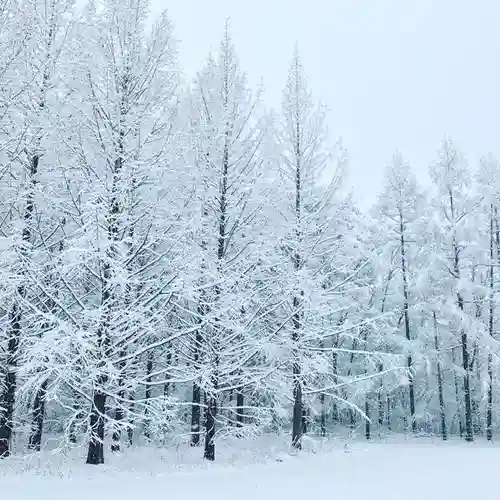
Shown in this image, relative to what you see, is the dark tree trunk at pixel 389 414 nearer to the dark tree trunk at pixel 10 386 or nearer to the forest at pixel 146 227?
the forest at pixel 146 227

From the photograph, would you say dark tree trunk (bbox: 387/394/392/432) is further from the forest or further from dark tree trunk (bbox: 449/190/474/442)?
the forest

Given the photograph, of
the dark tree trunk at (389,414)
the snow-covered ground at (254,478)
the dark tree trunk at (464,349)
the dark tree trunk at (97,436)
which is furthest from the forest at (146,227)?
the dark tree trunk at (389,414)

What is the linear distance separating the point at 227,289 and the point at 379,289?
17.2 meters

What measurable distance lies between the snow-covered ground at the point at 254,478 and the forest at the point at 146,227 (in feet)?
2.78

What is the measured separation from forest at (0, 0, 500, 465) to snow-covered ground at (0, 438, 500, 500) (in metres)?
0.85

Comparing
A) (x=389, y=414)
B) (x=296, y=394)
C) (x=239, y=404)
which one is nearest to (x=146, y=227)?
(x=296, y=394)

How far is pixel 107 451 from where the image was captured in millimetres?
12070

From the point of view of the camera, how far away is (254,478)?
354 inches

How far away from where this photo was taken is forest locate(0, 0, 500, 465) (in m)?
9.47

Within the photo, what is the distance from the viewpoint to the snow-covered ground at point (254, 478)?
720cm

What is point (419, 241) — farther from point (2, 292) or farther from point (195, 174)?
point (2, 292)

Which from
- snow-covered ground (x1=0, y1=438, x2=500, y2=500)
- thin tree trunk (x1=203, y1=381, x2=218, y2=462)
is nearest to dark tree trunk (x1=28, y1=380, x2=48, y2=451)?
snow-covered ground (x1=0, y1=438, x2=500, y2=500)

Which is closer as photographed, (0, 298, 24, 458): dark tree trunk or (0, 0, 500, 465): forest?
(0, 0, 500, 465): forest

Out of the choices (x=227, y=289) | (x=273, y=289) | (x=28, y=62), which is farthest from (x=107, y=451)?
(x=28, y=62)
